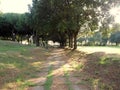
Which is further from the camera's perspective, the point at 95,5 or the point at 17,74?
the point at 95,5

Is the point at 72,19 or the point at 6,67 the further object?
the point at 72,19

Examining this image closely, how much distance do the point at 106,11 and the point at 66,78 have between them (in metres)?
32.0

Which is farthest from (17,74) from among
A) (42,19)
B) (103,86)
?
(42,19)

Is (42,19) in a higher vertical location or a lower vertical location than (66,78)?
higher

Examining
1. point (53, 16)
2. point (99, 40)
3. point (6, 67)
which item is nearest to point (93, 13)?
point (53, 16)

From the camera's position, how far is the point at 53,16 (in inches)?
1907

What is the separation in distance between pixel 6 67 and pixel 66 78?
5.00m

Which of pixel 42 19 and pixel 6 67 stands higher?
pixel 42 19

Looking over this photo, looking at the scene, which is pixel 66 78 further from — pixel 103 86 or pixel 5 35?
pixel 5 35

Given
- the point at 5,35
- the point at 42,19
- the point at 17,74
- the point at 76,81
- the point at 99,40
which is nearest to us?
the point at 76,81

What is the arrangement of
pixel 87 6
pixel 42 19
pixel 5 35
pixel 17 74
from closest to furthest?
pixel 17 74
pixel 87 6
pixel 42 19
pixel 5 35

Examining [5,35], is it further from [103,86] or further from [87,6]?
[103,86]

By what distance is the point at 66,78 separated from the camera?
1670cm

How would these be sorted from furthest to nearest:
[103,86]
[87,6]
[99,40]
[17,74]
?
[99,40], [87,6], [17,74], [103,86]
